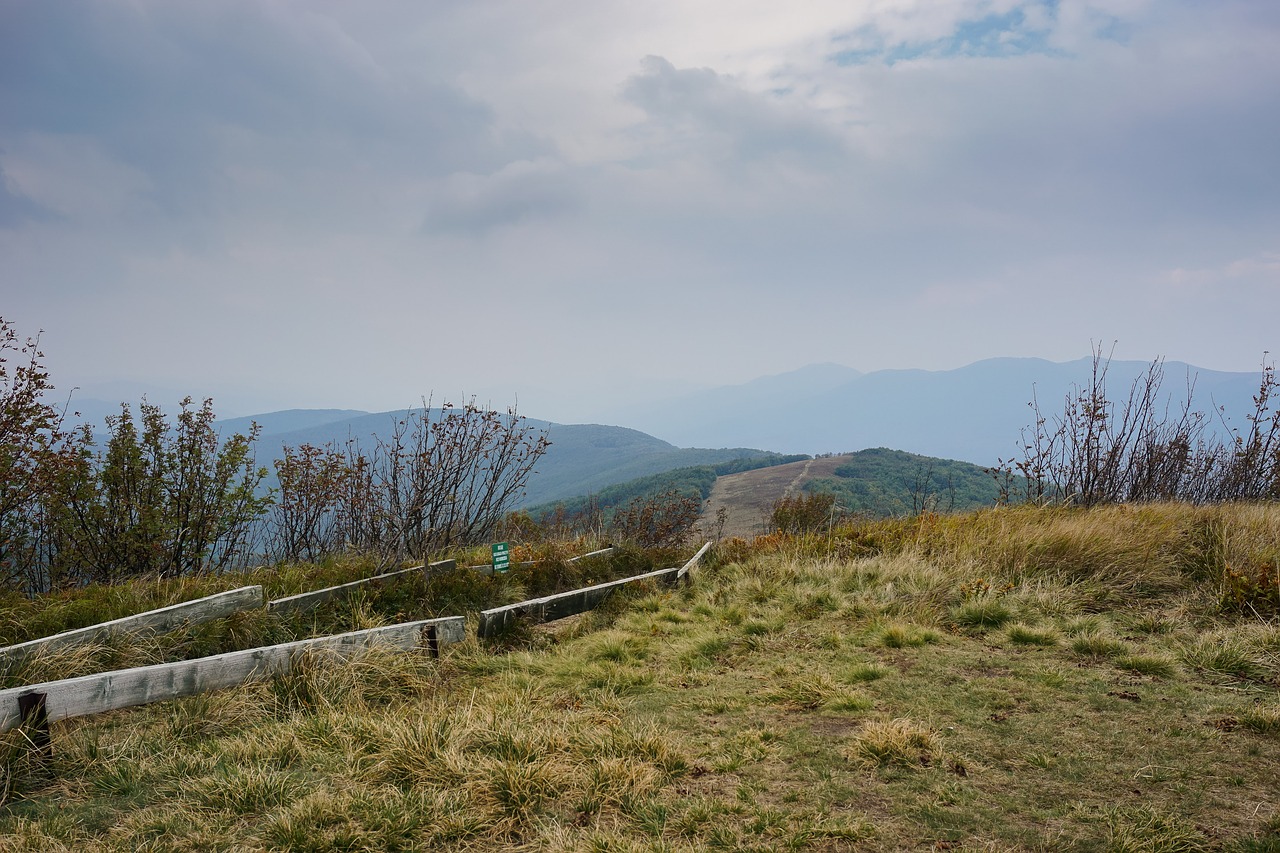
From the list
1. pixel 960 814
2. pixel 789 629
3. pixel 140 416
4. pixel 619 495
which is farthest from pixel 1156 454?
pixel 619 495

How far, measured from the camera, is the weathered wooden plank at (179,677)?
12.6 feet

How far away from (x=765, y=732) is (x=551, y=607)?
338cm

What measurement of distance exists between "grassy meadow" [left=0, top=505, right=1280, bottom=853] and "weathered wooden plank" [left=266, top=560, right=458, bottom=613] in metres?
0.29

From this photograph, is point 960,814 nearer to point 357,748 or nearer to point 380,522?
point 357,748

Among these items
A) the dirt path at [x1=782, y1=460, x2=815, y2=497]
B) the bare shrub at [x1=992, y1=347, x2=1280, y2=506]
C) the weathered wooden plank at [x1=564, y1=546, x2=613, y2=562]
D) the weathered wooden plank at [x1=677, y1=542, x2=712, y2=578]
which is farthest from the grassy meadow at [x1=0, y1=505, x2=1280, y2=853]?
the dirt path at [x1=782, y1=460, x2=815, y2=497]

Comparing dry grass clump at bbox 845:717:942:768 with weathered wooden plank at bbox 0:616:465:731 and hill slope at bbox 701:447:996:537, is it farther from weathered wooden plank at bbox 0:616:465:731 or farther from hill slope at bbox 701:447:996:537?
hill slope at bbox 701:447:996:537

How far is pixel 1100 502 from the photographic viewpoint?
37.1 ft

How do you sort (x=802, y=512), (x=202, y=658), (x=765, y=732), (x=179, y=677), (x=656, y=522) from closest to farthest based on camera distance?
(x=765, y=732) < (x=179, y=677) < (x=202, y=658) < (x=802, y=512) < (x=656, y=522)

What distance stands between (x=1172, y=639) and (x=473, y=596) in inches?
255

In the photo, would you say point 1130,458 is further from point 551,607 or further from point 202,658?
point 202,658

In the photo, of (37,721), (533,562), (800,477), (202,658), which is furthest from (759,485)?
(37,721)

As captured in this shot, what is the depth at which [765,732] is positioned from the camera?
162 inches

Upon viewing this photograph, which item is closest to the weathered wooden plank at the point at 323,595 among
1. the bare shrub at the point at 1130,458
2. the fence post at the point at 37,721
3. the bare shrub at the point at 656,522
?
the fence post at the point at 37,721

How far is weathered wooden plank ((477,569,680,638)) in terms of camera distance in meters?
6.44
